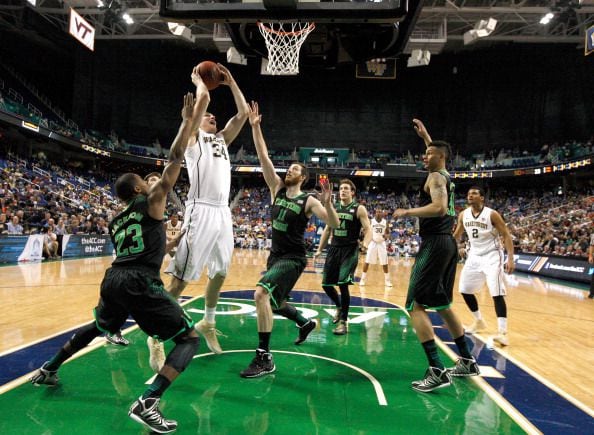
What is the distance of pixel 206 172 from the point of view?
422 cm

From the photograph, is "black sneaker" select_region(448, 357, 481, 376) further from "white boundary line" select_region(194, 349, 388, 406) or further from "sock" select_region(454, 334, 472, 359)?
"white boundary line" select_region(194, 349, 388, 406)

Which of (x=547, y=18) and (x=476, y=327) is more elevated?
(x=547, y=18)

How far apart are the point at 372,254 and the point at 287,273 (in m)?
8.16

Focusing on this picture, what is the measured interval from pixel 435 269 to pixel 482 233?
2238 mm

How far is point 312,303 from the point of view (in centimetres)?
771

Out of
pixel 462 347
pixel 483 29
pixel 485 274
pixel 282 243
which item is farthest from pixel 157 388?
pixel 483 29

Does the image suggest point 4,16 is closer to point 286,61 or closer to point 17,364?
point 286,61

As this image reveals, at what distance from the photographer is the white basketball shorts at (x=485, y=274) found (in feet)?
18.2

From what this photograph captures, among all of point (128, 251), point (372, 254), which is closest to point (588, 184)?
point (372, 254)

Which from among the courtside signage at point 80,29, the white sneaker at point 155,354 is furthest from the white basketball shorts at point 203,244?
the courtside signage at point 80,29

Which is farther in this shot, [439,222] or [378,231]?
[378,231]

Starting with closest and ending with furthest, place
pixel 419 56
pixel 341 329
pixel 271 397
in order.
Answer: pixel 271 397, pixel 341 329, pixel 419 56

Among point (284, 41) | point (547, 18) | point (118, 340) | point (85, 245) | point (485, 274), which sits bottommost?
point (118, 340)

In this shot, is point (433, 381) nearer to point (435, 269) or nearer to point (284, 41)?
point (435, 269)
